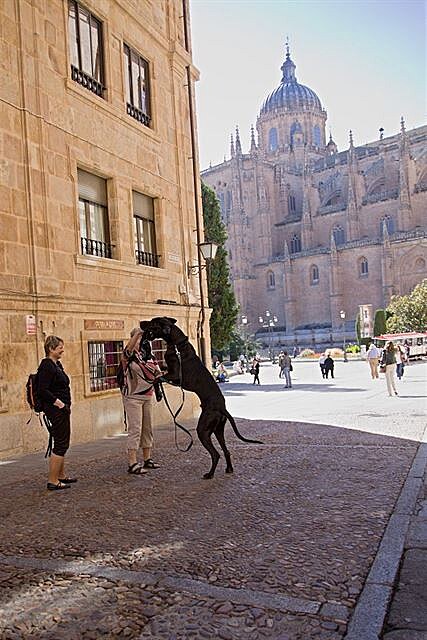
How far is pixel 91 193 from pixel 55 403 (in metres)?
6.09

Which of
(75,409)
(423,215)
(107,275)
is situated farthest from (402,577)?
(423,215)

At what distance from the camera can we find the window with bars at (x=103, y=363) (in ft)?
36.2

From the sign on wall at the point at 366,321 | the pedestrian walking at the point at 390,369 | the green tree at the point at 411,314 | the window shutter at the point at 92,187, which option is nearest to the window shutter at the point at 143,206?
the window shutter at the point at 92,187

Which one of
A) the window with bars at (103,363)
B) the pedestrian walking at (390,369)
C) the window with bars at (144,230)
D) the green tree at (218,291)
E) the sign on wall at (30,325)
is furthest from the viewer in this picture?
the green tree at (218,291)

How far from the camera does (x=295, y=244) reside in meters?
77.8

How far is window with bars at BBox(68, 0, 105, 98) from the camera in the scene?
1138 centimetres

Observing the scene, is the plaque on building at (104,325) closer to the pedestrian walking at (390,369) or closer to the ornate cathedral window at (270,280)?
the pedestrian walking at (390,369)

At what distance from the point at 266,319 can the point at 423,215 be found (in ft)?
71.6

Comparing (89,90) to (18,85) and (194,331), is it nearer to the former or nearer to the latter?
(18,85)

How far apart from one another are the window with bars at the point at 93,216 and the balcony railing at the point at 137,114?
2003 millimetres

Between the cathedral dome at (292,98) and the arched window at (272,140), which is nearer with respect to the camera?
the cathedral dome at (292,98)

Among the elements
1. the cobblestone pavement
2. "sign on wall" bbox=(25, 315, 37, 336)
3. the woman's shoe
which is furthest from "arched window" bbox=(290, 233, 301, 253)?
the woman's shoe

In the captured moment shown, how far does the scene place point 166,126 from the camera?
14.4 m

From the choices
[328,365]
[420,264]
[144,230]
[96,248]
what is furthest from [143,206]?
[420,264]
